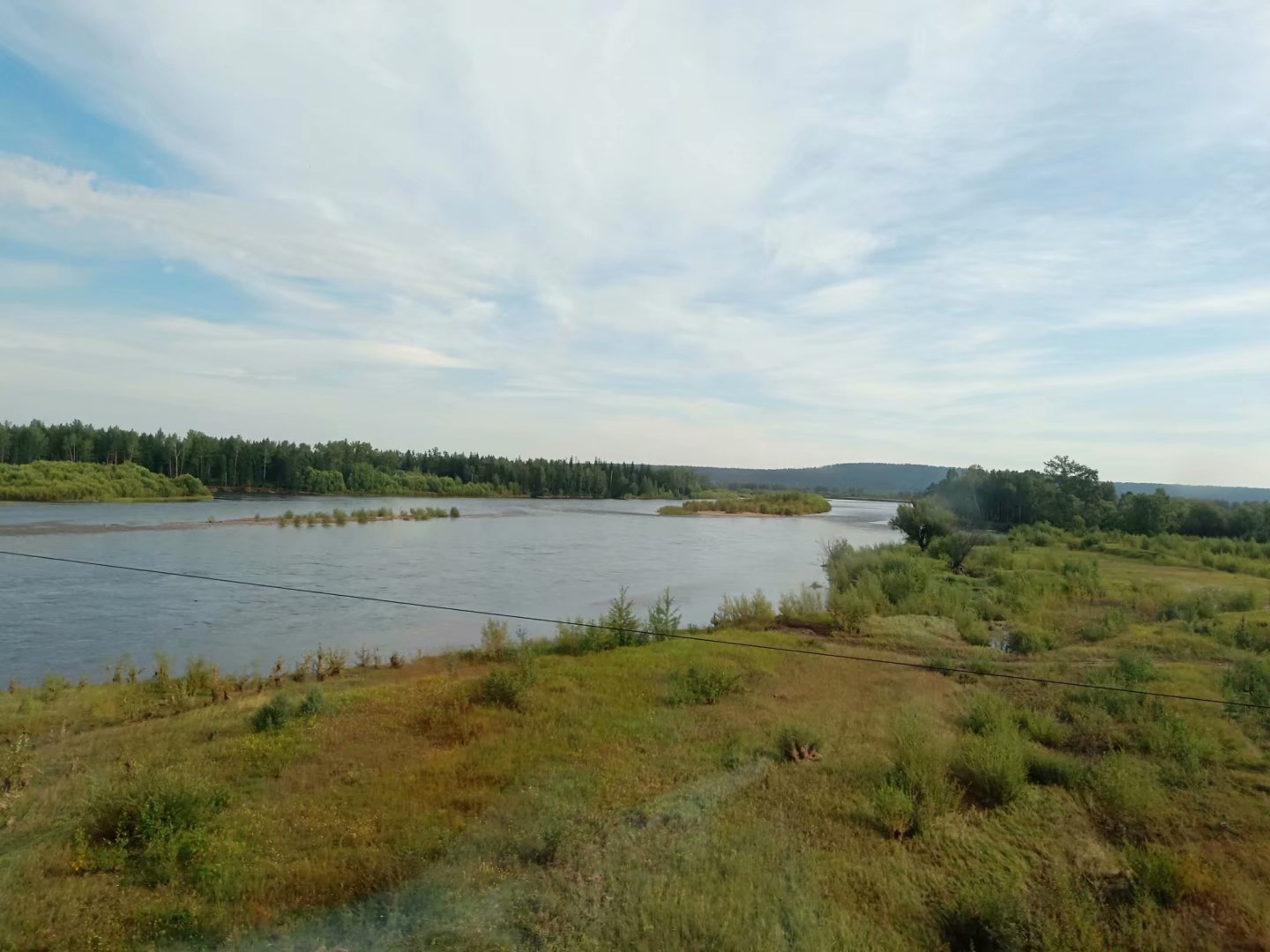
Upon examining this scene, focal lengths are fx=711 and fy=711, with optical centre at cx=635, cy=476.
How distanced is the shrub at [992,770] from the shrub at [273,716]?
8062 mm

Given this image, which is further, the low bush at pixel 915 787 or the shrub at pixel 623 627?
the shrub at pixel 623 627

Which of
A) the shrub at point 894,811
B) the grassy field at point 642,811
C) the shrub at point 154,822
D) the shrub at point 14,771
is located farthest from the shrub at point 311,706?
the shrub at point 894,811

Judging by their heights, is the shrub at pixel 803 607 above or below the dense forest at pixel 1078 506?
below

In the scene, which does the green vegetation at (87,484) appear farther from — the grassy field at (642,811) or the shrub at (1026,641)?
the shrub at (1026,641)

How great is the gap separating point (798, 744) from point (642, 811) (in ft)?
8.50

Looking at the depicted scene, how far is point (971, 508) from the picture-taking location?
46969mm

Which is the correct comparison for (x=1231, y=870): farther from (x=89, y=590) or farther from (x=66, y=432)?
(x=66, y=432)

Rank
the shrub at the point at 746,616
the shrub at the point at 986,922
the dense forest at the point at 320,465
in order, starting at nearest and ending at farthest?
Answer: the shrub at the point at 986,922 → the shrub at the point at 746,616 → the dense forest at the point at 320,465

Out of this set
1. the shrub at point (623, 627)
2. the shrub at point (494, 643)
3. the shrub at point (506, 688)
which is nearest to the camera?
the shrub at point (506, 688)

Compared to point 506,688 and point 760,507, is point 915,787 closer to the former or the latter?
point 506,688

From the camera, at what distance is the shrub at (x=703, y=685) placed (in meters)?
10.7

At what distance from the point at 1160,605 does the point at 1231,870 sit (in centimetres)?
1648

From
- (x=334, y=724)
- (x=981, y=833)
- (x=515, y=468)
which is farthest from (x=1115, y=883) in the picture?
(x=515, y=468)

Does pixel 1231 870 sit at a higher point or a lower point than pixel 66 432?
lower
